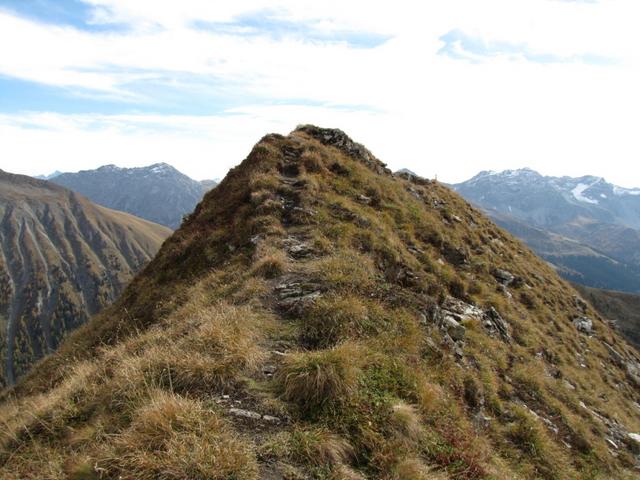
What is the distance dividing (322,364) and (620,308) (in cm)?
17385

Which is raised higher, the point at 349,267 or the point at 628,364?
the point at 349,267

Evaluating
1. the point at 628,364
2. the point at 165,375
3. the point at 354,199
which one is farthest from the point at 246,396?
the point at 628,364

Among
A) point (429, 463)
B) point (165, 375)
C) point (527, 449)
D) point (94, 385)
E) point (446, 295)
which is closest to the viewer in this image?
point (429, 463)

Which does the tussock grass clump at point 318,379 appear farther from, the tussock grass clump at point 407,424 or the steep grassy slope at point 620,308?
the steep grassy slope at point 620,308

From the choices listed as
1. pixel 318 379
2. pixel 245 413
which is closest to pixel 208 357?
pixel 245 413

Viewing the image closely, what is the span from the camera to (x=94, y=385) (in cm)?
894

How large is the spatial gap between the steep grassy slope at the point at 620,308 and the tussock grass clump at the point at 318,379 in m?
135

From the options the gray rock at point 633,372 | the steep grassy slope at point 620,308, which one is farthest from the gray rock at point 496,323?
the steep grassy slope at point 620,308

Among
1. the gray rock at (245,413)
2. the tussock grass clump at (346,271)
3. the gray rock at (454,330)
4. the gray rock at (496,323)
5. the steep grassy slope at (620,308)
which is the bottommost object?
the steep grassy slope at (620,308)

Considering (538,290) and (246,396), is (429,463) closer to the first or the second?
(246,396)

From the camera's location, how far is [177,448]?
630 cm

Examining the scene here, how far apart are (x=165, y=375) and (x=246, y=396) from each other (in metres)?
1.72

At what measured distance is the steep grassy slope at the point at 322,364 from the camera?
703 cm

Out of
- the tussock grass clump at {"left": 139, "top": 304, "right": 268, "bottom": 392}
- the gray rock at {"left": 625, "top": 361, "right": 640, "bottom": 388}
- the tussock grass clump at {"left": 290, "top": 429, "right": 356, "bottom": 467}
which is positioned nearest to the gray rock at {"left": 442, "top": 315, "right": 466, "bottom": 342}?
the tussock grass clump at {"left": 139, "top": 304, "right": 268, "bottom": 392}
